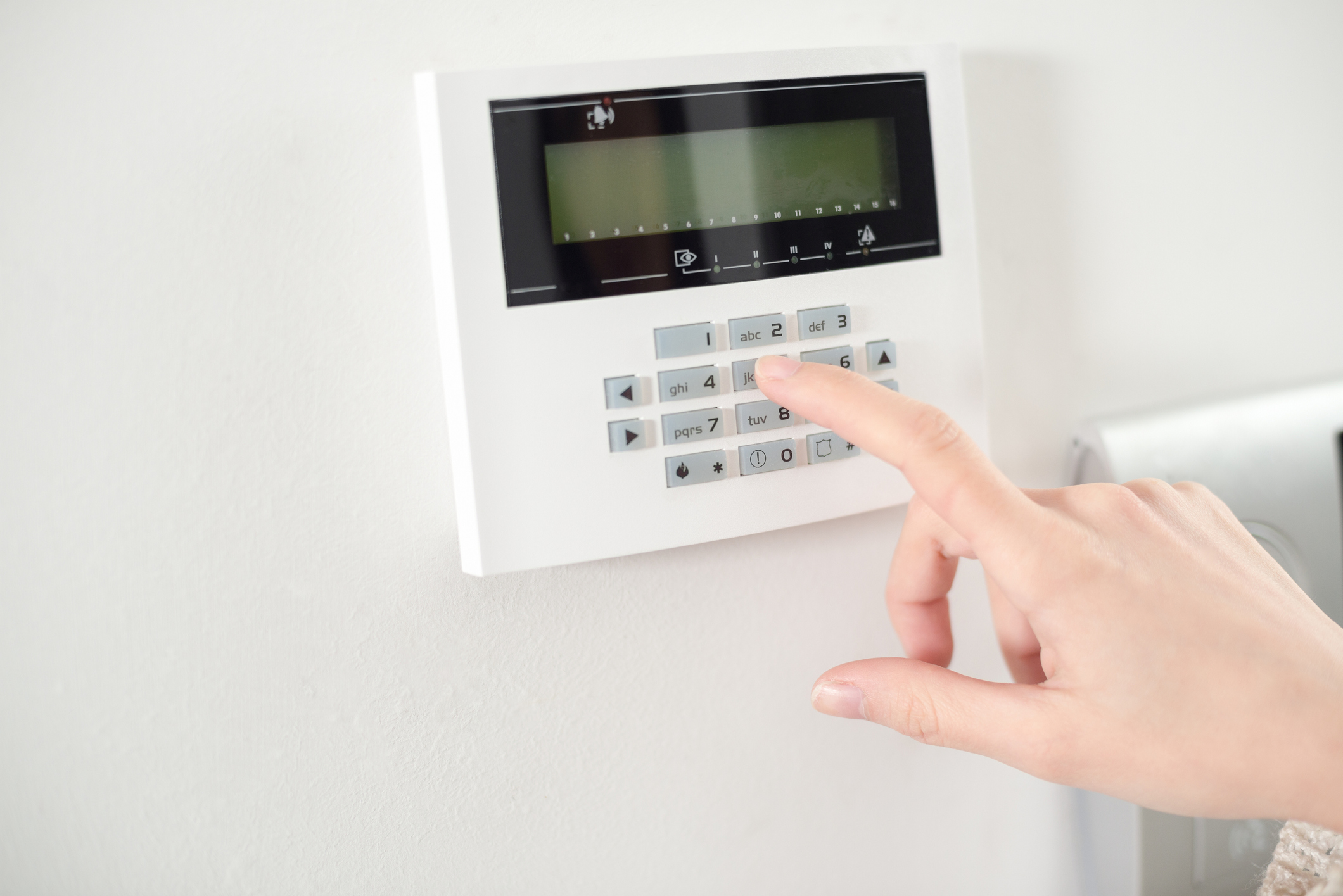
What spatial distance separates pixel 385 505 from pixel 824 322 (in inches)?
8.0

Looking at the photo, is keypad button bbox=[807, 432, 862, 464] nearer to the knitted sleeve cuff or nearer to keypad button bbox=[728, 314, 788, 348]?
keypad button bbox=[728, 314, 788, 348]

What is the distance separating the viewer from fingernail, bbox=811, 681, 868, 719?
343 millimetres

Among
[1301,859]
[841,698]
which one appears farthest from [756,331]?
[1301,859]

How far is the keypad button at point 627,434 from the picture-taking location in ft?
1.15

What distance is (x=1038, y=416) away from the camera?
0.46 meters

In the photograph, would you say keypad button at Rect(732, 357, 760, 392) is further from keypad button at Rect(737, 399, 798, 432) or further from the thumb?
the thumb

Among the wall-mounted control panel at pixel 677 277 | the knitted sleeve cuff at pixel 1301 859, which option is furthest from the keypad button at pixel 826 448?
the knitted sleeve cuff at pixel 1301 859

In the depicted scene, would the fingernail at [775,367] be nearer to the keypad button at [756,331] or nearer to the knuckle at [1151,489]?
the keypad button at [756,331]

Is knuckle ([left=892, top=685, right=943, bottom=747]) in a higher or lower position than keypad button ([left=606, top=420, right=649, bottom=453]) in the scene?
lower

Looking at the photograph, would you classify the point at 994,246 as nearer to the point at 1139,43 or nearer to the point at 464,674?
the point at 1139,43

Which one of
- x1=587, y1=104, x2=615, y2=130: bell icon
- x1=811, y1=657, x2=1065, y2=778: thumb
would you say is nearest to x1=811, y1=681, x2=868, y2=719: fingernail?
x1=811, y1=657, x2=1065, y2=778: thumb

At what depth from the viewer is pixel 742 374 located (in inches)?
14.3

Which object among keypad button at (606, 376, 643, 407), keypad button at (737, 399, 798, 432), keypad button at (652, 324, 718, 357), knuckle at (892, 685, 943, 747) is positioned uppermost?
keypad button at (652, 324, 718, 357)

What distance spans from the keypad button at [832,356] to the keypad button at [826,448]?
0.10 feet
